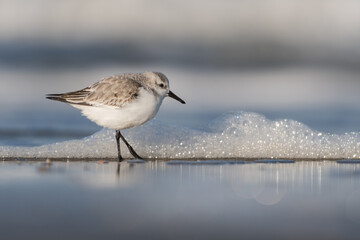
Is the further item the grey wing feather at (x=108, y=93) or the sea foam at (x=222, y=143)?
the sea foam at (x=222, y=143)

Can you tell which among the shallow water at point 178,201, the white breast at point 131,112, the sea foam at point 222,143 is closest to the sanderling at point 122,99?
the white breast at point 131,112

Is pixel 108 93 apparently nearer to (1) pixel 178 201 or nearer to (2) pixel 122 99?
(2) pixel 122 99

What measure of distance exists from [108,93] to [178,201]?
7.04 ft

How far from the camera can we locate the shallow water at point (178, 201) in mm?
2396

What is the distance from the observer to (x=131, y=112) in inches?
191

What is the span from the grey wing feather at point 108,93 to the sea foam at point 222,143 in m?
0.44

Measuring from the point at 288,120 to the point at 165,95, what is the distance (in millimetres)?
1230

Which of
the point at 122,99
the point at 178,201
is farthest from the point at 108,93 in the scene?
the point at 178,201

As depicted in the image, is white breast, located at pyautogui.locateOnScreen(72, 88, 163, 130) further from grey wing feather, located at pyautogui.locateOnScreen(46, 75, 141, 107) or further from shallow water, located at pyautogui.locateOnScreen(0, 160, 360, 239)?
shallow water, located at pyautogui.locateOnScreen(0, 160, 360, 239)

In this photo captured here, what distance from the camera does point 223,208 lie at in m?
2.91

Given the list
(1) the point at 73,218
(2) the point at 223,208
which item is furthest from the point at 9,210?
(2) the point at 223,208

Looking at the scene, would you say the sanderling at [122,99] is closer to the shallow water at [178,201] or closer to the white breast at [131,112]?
the white breast at [131,112]

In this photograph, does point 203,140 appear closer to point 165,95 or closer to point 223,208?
point 165,95

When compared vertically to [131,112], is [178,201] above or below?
below
